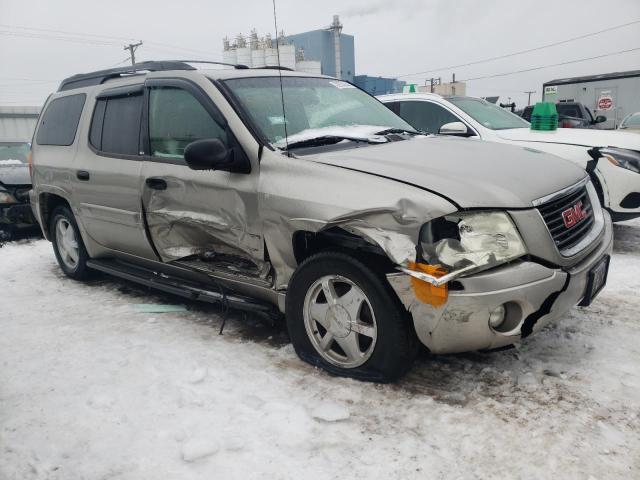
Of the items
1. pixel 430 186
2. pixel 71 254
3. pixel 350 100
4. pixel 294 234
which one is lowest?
pixel 71 254

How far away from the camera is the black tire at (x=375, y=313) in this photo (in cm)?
259

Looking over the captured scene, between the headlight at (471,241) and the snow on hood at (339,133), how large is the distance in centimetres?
110

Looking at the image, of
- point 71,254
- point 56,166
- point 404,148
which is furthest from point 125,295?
point 404,148

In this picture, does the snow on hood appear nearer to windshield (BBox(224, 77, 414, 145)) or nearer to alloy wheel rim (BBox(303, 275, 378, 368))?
windshield (BBox(224, 77, 414, 145))

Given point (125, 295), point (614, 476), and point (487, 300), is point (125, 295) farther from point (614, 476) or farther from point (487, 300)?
point (614, 476)

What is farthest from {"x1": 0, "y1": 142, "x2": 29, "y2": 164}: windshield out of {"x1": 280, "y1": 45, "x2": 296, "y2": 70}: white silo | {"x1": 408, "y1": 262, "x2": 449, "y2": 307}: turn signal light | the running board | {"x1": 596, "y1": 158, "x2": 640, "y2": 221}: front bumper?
{"x1": 280, "y1": 45, "x2": 296, "y2": 70}: white silo

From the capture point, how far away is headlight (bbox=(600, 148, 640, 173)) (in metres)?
5.12

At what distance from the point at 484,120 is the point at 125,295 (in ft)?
14.9

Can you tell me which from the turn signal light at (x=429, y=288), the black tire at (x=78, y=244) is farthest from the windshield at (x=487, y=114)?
the black tire at (x=78, y=244)

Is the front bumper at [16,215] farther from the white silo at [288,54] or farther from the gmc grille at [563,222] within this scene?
the white silo at [288,54]

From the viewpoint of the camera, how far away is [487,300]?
7.85 feet

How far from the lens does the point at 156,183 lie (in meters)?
3.65

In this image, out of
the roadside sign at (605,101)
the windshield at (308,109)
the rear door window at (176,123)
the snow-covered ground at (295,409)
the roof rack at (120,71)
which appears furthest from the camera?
the roadside sign at (605,101)

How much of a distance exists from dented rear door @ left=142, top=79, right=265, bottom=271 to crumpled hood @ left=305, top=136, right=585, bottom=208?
0.58 m
